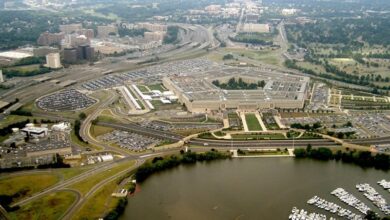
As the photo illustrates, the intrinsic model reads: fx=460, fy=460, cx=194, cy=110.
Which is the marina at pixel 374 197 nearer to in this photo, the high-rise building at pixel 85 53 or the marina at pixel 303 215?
the marina at pixel 303 215

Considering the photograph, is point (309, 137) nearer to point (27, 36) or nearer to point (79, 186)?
point (79, 186)

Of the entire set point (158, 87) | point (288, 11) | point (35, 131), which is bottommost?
point (35, 131)

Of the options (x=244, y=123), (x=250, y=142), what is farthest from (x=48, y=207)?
(x=244, y=123)

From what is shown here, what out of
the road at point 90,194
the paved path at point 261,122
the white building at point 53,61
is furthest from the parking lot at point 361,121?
the white building at point 53,61

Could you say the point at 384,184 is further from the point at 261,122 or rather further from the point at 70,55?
the point at 70,55

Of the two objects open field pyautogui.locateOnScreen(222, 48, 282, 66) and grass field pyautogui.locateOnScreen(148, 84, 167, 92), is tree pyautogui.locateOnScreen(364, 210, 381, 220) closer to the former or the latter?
grass field pyautogui.locateOnScreen(148, 84, 167, 92)

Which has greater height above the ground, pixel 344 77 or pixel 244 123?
pixel 344 77

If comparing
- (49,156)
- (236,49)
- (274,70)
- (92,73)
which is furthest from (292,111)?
(236,49)

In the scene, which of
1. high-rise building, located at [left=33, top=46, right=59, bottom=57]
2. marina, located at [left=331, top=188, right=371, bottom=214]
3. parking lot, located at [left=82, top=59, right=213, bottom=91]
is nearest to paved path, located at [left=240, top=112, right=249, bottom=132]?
marina, located at [left=331, top=188, right=371, bottom=214]
